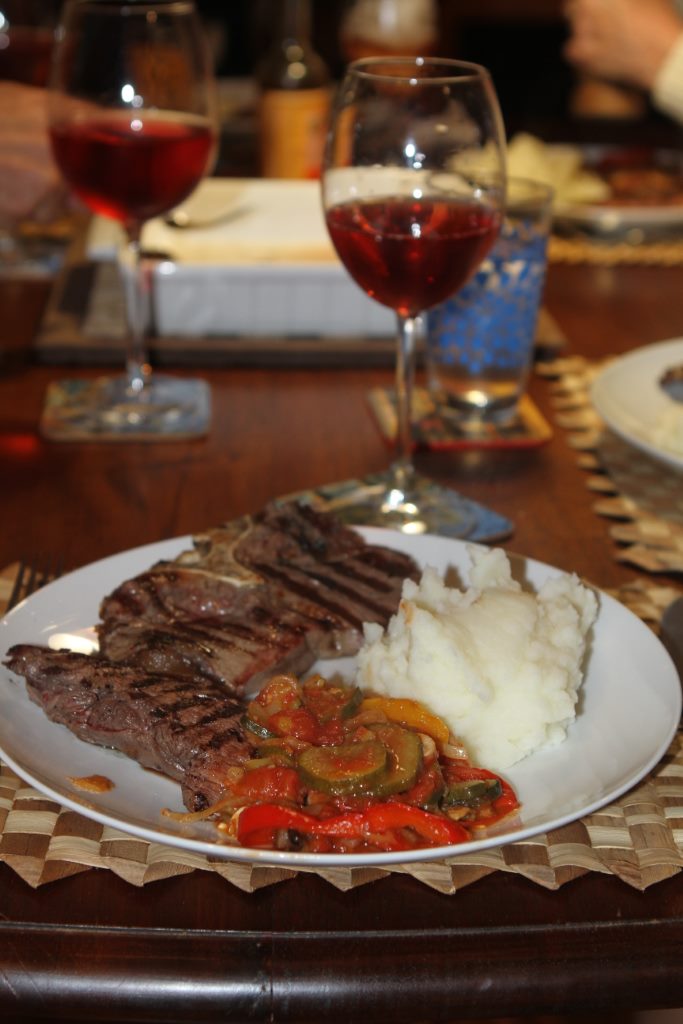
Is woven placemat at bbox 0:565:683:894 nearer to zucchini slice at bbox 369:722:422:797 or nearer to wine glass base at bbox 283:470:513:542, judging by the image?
zucchini slice at bbox 369:722:422:797

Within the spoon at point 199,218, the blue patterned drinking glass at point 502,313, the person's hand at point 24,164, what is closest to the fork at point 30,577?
the blue patterned drinking glass at point 502,313

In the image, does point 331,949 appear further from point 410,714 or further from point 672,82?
point 672,82

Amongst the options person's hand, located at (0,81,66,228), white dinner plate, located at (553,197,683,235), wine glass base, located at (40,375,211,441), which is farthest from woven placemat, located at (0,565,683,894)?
white dinner plate, located at (553,197,683,235)

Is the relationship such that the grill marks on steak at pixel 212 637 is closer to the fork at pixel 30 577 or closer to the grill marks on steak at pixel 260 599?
the grill marks on steak at pixel 260 599

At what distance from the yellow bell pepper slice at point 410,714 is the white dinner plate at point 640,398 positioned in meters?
0.77

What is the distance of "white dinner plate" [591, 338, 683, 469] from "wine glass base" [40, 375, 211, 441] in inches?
26.8

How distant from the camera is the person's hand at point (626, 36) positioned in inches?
152

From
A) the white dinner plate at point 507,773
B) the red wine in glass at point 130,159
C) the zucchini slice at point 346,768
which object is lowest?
the white dinner plate at point 507,773

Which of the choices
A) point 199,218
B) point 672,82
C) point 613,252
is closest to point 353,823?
point 199,218

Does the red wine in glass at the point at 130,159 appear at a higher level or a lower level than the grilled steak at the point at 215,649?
higher

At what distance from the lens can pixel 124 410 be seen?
2.11 metres

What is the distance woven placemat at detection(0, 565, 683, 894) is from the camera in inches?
41.8

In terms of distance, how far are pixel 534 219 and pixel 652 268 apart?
103cm

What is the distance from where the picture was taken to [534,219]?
2055 mm
